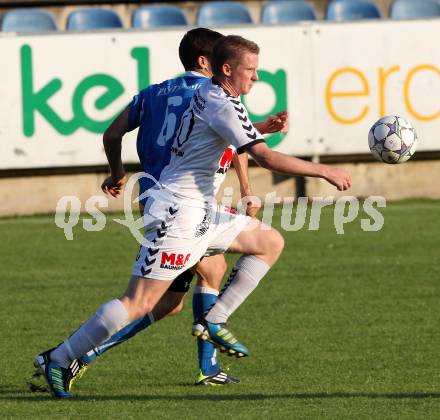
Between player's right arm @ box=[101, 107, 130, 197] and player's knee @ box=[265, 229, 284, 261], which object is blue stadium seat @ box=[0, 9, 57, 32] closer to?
player's right arm @ box=[101, 107, 130, 197]

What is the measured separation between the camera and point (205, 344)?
703 centimetres

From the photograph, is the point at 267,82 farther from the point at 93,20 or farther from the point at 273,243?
the point at 273,243

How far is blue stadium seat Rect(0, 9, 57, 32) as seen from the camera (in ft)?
52.1

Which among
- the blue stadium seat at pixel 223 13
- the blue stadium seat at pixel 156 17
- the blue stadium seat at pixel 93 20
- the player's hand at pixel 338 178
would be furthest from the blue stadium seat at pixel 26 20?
the player's hand at pixel 338 178

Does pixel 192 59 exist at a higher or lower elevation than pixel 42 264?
higher

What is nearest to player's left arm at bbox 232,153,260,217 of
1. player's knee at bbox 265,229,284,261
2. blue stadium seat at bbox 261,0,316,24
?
player's knee at bbox 265,229,284,261

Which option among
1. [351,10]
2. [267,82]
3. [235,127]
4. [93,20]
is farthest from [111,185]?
[351,10]

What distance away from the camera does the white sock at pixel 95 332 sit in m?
6.20

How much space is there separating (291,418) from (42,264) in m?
6.07

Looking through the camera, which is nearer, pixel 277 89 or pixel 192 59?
pixel 192 59

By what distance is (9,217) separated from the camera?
14.0 metres

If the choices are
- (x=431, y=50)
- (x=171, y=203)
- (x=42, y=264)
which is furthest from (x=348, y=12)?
(x=171, y=203)

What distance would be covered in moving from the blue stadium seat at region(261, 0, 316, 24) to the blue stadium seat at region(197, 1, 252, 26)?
Answer: 0.27 metres

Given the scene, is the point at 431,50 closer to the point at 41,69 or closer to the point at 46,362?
the point at 41,69
